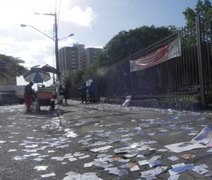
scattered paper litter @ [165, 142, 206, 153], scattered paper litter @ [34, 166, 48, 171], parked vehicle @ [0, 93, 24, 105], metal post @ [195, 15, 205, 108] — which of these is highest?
metal post @ [195, 15, 205, 108]

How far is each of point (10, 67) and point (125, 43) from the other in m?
22.3

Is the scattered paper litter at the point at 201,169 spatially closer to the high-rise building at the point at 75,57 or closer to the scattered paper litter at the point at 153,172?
the scattered paper litter at the point at 153,172

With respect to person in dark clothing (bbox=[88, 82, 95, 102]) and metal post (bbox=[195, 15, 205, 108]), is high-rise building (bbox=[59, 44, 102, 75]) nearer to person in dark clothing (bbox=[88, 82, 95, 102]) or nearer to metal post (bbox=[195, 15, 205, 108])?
person in dark clothing (bbox=[88, 82, 95, 102])

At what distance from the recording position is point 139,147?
720cm

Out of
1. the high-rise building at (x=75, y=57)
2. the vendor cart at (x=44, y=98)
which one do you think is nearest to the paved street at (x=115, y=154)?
the vendor cart at (x=44, y=98)

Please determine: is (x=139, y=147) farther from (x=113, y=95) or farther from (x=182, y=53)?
(x=113, y=95)

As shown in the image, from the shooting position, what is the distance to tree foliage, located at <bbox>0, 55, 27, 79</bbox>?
72.0 m

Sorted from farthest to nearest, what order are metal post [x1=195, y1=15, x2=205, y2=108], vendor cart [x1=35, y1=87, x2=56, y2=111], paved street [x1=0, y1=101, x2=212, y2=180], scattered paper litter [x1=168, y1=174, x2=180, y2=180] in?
1. vendor cart [x1=35, y1=87, x2=56, y2=111]
2. metal post [x1=195, y1=15, x2=205, y2=108]
3. paved street [x1=0, y1=101, x2=212, y2=180]
4. scattered paper litter [x1=168, y1=174, x2=180, y2=180]

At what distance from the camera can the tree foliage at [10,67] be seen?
7200 centimetres

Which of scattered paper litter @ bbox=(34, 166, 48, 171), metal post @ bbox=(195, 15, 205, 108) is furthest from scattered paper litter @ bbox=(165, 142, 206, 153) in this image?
metal post @ bbox=(195, 15, 205, 108)

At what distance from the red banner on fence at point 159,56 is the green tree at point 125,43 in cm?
4241

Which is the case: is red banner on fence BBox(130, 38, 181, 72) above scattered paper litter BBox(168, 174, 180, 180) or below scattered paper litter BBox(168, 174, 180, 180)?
above

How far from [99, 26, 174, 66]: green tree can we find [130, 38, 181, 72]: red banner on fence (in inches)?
1670

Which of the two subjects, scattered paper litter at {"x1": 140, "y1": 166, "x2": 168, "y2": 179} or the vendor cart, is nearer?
scattered paper litter at {"x1": 140, "y1": 166, "x2": 168, "y2": 179}
